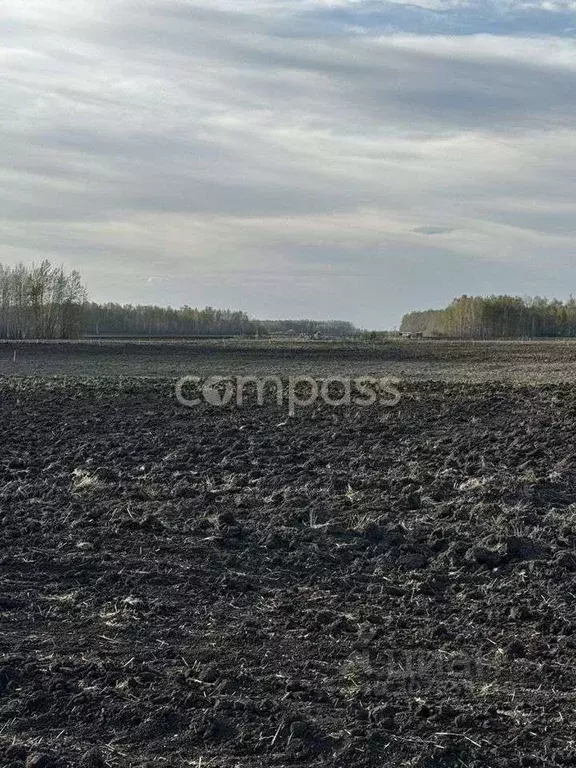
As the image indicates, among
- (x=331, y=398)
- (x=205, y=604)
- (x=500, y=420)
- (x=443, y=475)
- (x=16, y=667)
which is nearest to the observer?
(x=16, y=667)

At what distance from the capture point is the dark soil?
477 cm

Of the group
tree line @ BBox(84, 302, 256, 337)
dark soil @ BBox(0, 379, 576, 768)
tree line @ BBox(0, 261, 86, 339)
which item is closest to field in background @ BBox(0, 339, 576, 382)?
dark soil @ BBox(0, 379, 576, 768)

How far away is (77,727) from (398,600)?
9.47ft

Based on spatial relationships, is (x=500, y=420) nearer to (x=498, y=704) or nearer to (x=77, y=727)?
(x=498, y=704)

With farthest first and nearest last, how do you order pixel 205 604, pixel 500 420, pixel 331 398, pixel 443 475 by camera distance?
pixel 331 398 → pixel 500 420 → pixel 443 475 → pixel 205 604

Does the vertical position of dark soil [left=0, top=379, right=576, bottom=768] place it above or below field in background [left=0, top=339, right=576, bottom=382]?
below

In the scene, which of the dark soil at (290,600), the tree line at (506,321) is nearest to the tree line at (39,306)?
the tree line at (506,321)

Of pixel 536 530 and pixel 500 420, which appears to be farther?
pixel 500 420

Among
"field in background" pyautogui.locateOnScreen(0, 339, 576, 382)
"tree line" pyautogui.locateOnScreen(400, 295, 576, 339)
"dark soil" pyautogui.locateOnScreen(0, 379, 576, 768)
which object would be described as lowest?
"dark soil" pyautogui.locateOnScreen(0, 379, 576, 768)

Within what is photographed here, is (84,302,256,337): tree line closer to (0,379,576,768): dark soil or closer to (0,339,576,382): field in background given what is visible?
(0,339,576,382): field in background

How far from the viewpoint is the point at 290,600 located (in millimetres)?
7008

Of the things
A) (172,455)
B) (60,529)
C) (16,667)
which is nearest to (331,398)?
(172,455)

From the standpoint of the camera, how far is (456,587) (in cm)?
731

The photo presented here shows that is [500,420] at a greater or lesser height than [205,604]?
greater
